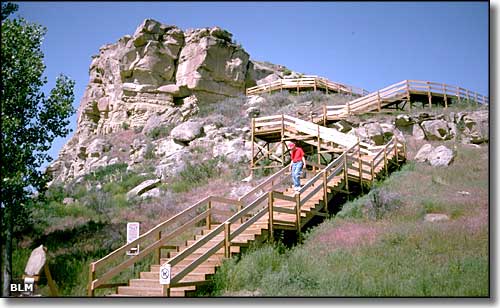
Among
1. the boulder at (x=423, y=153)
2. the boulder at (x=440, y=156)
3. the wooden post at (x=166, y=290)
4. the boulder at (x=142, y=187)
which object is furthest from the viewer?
the boulder at (x=142, y=187)

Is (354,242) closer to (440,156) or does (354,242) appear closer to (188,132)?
(440,156)

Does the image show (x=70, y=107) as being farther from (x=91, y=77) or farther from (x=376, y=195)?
(x=91, y=77)

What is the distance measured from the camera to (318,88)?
110 ft

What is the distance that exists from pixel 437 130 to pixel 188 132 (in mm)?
11473

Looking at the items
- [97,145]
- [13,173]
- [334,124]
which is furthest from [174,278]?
[97,145]

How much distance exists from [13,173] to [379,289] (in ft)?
24.9

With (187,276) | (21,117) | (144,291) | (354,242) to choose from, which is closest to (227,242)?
(187,276)

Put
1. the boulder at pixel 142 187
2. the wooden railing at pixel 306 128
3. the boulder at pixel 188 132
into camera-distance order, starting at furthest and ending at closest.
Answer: the boulder at pixel 188 132 → the wooden railing at pixel 306 128 → the boulder at pixel 142 187

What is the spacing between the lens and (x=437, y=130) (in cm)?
1944

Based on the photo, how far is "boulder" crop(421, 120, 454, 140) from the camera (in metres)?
19.2

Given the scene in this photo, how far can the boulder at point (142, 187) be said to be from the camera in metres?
17.3

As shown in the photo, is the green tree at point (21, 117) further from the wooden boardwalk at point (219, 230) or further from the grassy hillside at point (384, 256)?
the grassy hillside at point (384, 256)

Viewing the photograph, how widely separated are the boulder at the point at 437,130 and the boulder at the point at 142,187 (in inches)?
425

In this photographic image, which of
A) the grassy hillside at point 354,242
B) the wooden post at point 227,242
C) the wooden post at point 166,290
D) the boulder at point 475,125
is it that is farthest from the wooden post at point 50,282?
the boulder at point 475,125
